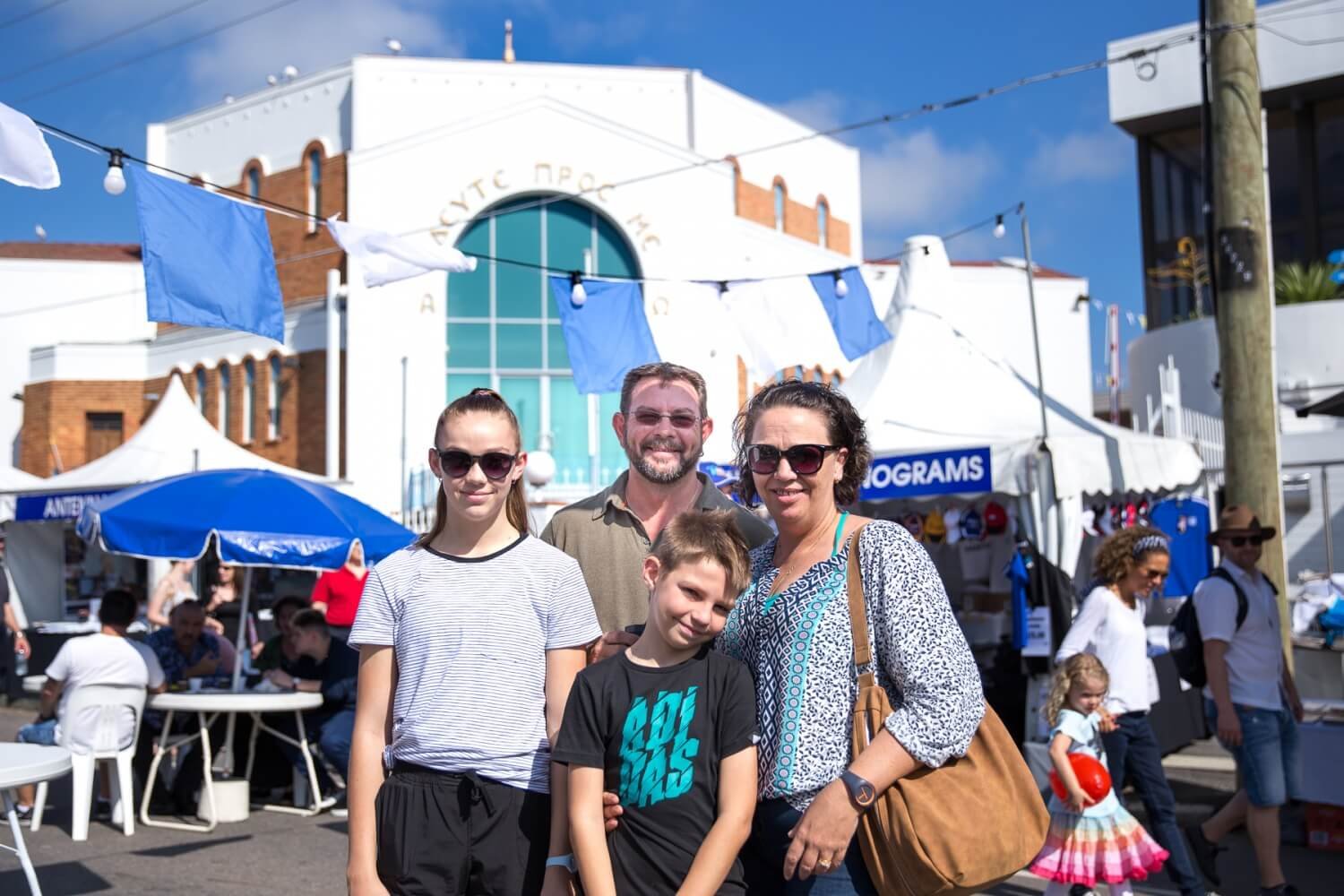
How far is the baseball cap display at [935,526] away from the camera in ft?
37.2

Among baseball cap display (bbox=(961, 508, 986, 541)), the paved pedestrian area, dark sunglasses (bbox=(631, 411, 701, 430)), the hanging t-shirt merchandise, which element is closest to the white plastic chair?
the paved pedestrian area

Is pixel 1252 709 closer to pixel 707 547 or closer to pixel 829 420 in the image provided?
pixel 829 420

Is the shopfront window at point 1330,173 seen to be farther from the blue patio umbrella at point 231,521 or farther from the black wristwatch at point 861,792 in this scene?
the black wristwatch at point 861,792

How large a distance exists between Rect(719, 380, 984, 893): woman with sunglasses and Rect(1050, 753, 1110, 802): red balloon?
3.34 metres

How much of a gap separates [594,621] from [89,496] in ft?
50.6

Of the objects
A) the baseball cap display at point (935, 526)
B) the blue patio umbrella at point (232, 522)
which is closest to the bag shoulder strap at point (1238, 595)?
the baseball cap display at point (935, 526)

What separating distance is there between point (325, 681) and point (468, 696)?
6.80 m

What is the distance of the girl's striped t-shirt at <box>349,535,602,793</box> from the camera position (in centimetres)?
289

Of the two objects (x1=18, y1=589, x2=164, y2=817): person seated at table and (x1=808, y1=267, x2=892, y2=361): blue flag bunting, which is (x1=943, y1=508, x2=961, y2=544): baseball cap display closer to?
(x1=808, y1=267, x2=892, y2=361): blue flag bunting

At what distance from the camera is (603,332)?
423 inches

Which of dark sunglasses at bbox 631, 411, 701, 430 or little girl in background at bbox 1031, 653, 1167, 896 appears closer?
dark sunglasses at bbox 631, 411, 701, 430

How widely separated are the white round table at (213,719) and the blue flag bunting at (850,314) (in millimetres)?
5558

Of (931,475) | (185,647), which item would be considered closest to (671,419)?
(931,475)

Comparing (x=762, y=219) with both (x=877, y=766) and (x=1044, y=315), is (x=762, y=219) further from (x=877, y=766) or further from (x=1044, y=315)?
(x=877, y=766)
